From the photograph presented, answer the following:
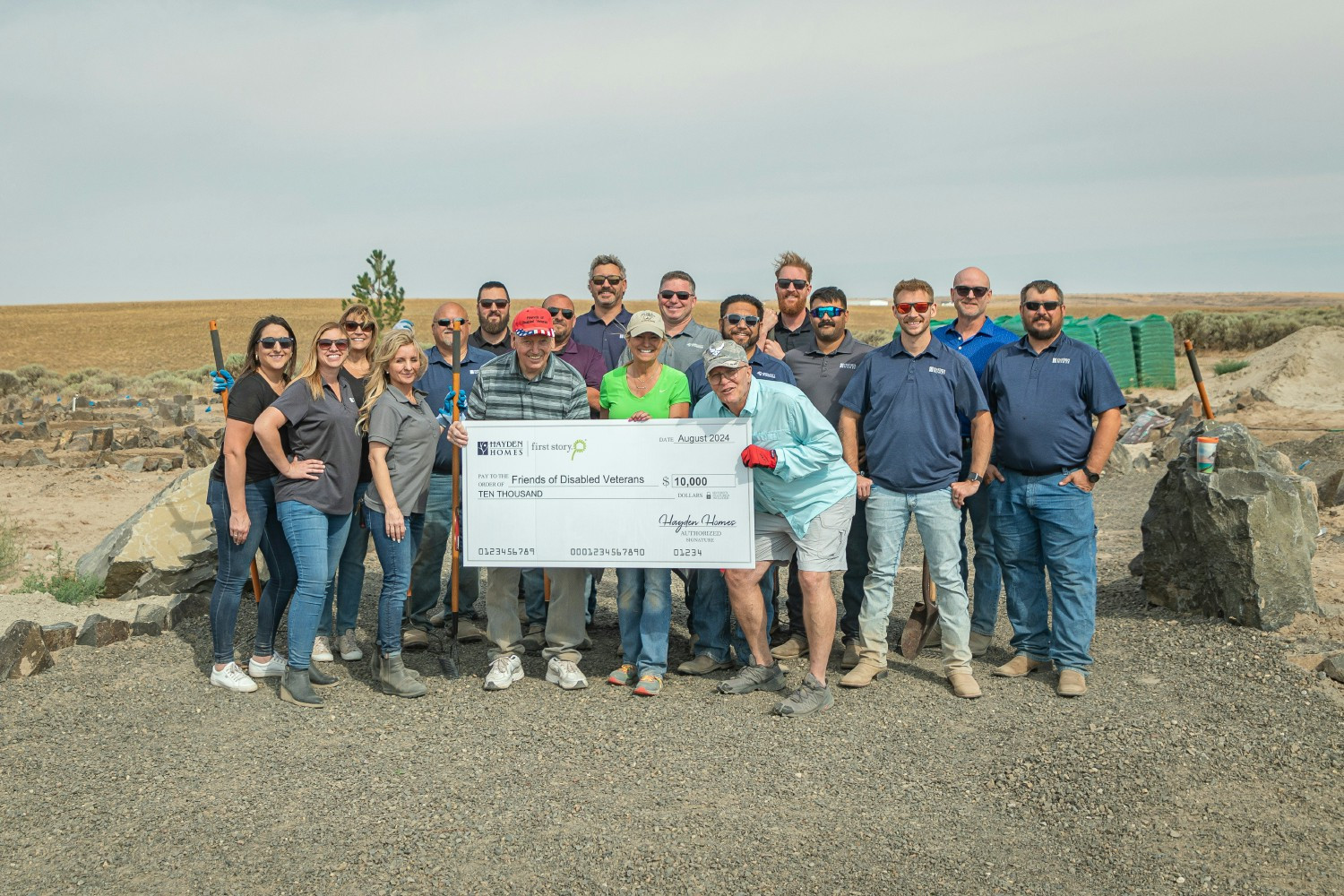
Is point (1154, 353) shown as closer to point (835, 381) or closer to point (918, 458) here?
point (835, 381)

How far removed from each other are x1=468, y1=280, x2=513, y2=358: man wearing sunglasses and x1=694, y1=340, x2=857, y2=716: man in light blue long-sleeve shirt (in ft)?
7.85

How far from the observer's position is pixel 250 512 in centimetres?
633

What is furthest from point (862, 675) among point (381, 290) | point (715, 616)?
point (381, 290)

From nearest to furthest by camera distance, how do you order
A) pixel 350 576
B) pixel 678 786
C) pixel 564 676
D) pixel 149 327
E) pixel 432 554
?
pixel 678 786
pixel 564 676
pixel 350 576
pixel 432 554
pixel 149 327

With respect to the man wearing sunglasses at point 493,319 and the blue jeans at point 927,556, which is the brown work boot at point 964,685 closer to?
the blue jeans at point 927,556

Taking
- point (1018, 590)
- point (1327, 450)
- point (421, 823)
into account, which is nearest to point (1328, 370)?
point (1327, 450)

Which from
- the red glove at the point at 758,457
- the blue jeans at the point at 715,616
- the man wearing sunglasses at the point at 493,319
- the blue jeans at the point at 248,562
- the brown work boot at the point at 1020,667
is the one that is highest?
the man wearing sunglasses at the point at 493,319

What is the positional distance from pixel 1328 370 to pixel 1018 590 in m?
23.9

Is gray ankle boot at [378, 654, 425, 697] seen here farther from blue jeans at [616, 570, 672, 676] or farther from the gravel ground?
blue jeans at [616, 570, 672, 676]

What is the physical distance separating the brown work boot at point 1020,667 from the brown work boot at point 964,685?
1.35 feet

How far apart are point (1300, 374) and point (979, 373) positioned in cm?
2310

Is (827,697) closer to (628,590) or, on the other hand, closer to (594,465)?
(628,590)

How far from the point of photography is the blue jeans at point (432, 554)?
7.35m

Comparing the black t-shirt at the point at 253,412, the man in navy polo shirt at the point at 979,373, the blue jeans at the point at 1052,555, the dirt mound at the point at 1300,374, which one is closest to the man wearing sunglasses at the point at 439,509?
the black t-shirt at the point at 253,412
